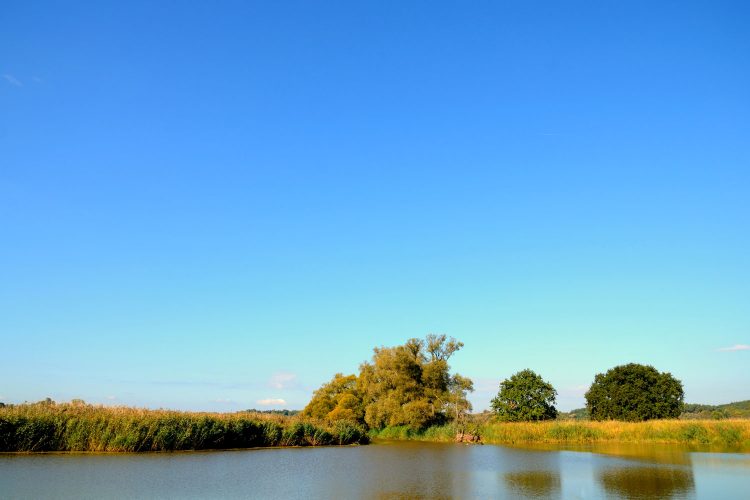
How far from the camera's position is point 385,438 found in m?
53.5

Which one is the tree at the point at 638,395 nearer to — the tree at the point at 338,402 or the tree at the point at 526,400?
the tree at the point at 526,400

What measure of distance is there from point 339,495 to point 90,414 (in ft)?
60.0

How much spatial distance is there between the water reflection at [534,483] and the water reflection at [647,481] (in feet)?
5.62

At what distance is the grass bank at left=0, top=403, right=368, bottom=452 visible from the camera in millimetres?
24969

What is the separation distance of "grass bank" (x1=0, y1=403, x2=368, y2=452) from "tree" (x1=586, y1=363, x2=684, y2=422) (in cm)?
3881

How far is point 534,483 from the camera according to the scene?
19.2 meters

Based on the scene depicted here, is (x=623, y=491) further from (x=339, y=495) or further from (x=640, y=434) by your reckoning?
(x=640, y=434)

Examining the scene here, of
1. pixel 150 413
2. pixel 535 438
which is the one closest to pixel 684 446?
pixel 535 438

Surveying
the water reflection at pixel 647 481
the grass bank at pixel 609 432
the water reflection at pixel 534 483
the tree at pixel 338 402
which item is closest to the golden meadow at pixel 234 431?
the grass bank at pixel 609 432

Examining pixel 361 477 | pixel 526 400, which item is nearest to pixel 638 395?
pixel 526 400

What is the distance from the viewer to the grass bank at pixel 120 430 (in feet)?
81.9

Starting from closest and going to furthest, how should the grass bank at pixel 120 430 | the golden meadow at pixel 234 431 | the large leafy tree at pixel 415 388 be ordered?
the grass bank at pixel 120 430, the golden meadow at pixel 234 431, the large leafy tree at pixel 415 388

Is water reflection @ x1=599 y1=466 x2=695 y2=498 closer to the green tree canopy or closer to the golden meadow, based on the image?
the golden meadow

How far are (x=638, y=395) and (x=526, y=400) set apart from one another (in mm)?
11662
